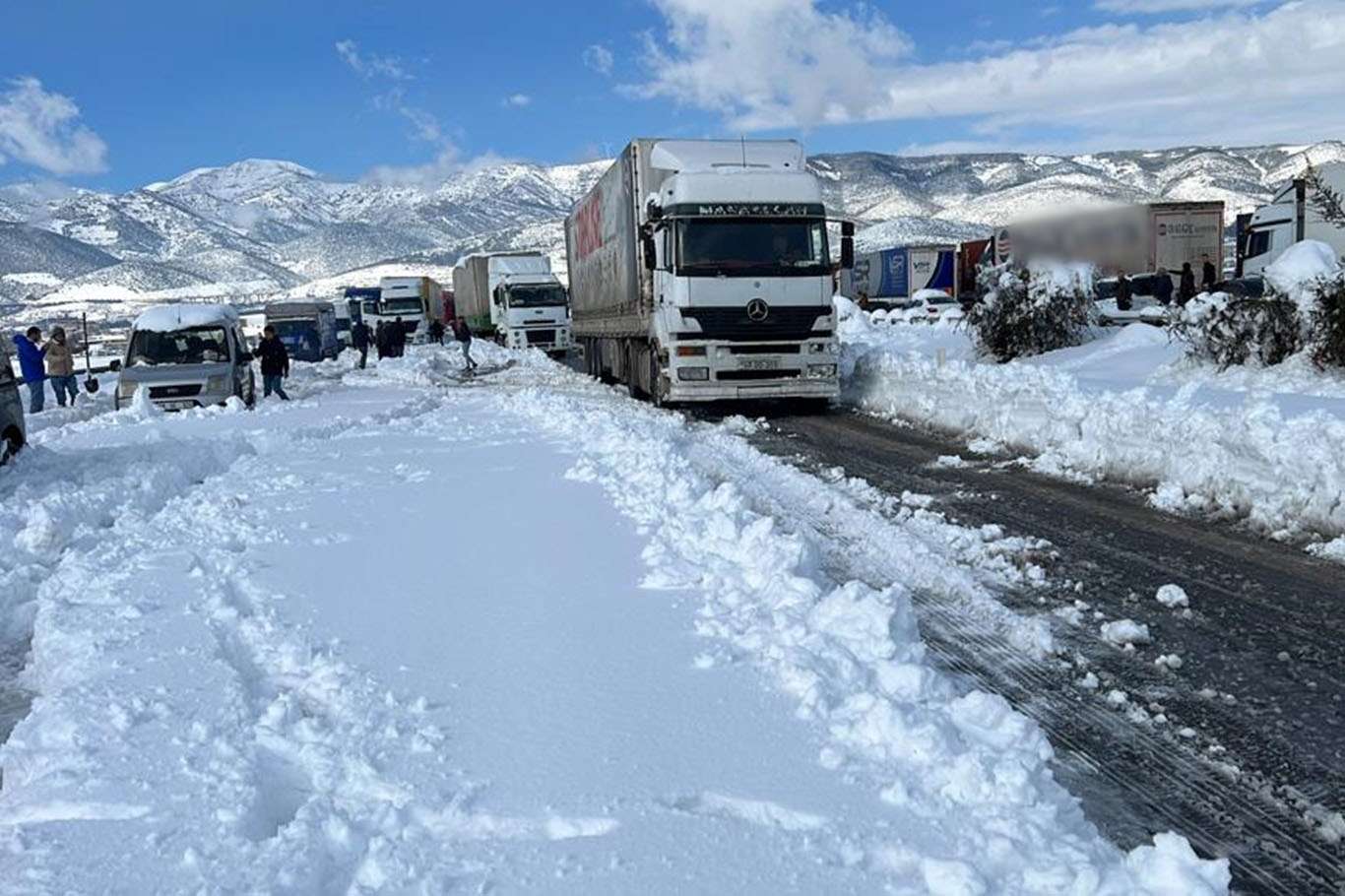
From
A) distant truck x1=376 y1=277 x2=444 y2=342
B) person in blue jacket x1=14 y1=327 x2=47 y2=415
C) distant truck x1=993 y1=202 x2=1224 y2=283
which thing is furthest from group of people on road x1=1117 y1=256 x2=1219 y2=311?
distant truck x1=376 y1=277 x2=444 y2=342

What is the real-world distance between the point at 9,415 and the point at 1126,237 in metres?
28.7

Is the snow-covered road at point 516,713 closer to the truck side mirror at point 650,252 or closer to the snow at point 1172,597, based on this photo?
the snow at point 1172,597

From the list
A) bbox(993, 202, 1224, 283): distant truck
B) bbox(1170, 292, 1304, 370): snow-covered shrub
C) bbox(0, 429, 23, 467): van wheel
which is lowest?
bbox(0, 429, 23, 467): van wheel

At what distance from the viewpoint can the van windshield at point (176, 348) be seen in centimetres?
1948

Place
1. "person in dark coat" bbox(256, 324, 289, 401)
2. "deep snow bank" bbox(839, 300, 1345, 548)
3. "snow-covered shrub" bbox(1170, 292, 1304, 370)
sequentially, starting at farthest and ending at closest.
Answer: "person in dark coat" bbox(256, 324, 289, 401)
"snow-covered shrub" bbox(1170, 292, 1304, 370)
"deep snow bank" bbox(839, 300, 1345, 548)

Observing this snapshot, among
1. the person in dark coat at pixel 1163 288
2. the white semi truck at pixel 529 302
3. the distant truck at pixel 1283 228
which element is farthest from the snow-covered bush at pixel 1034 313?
the person in dark coat at pixel 1163 288

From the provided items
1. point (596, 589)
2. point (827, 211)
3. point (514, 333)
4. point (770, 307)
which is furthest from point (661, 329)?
point (514, 333)

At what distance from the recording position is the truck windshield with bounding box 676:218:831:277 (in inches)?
620

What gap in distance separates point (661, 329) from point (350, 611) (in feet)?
37.6

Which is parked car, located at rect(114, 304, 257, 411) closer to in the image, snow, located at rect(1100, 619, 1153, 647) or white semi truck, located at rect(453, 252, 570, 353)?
snow, located at rect(1100, 619, 1153, 647)

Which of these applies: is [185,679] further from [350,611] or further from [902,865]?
[902,865]

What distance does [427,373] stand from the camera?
30188mm

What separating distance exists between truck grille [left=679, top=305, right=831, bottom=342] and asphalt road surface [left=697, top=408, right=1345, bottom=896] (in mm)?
7661

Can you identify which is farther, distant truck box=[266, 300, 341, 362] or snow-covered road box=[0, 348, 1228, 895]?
distant truck box=[266, 300, 341, 362]
